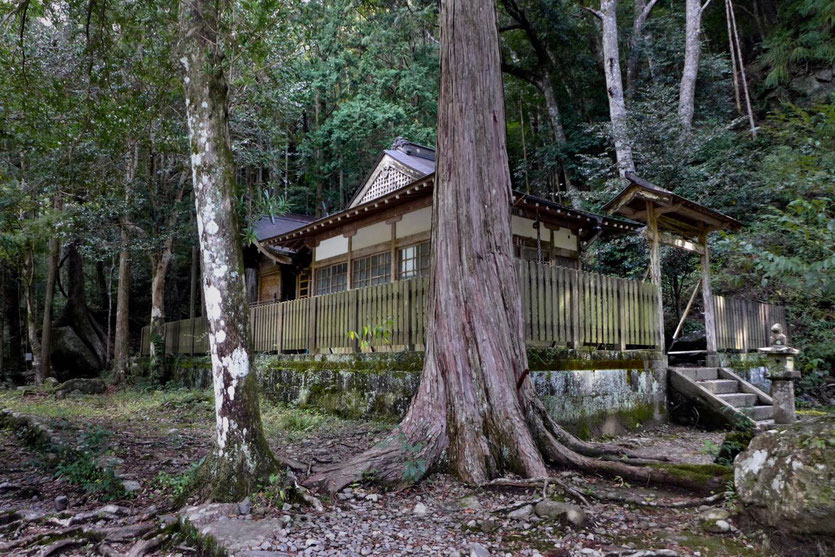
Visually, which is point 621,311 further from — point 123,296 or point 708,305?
point 123,296

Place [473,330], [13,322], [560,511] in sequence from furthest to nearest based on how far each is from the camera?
[13,322], [473,330], [560,511]

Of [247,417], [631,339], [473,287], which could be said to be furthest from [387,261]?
[247,417]

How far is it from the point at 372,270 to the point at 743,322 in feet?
28.6

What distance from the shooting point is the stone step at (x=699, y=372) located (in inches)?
367

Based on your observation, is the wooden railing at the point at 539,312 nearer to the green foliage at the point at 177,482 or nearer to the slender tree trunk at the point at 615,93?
the green foliage at the point at 177,482

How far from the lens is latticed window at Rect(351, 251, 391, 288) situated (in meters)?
13.1

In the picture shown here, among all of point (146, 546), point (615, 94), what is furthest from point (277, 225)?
point (146, 546)

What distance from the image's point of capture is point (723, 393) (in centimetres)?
934

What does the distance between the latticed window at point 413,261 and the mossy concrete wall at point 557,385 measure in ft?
10.6

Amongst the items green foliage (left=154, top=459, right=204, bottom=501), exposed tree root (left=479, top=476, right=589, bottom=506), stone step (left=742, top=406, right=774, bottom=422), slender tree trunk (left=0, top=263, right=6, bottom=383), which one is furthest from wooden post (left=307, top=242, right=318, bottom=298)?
slender tree trunk (left=0, top=263, right=6, bottom=383)

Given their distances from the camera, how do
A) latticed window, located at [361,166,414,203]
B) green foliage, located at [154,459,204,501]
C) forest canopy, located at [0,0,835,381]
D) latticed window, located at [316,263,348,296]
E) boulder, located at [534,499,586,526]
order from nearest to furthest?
boulder, located at [534,499,586,526] < green foliage, located at [154,459,204,501] < forest canopy, located at [0,0,835,381] < latticed window, located at [316,263,348,296] < latticed window, located at [361,166,414,203]

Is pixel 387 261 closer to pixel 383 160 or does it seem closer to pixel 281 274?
pixel 383 160

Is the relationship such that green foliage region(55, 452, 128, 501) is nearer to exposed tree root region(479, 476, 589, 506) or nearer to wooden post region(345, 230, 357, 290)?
exposed tree root region(479, 476, 589, 506)

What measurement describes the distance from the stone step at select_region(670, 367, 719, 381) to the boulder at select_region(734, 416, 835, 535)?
6.00 metres
